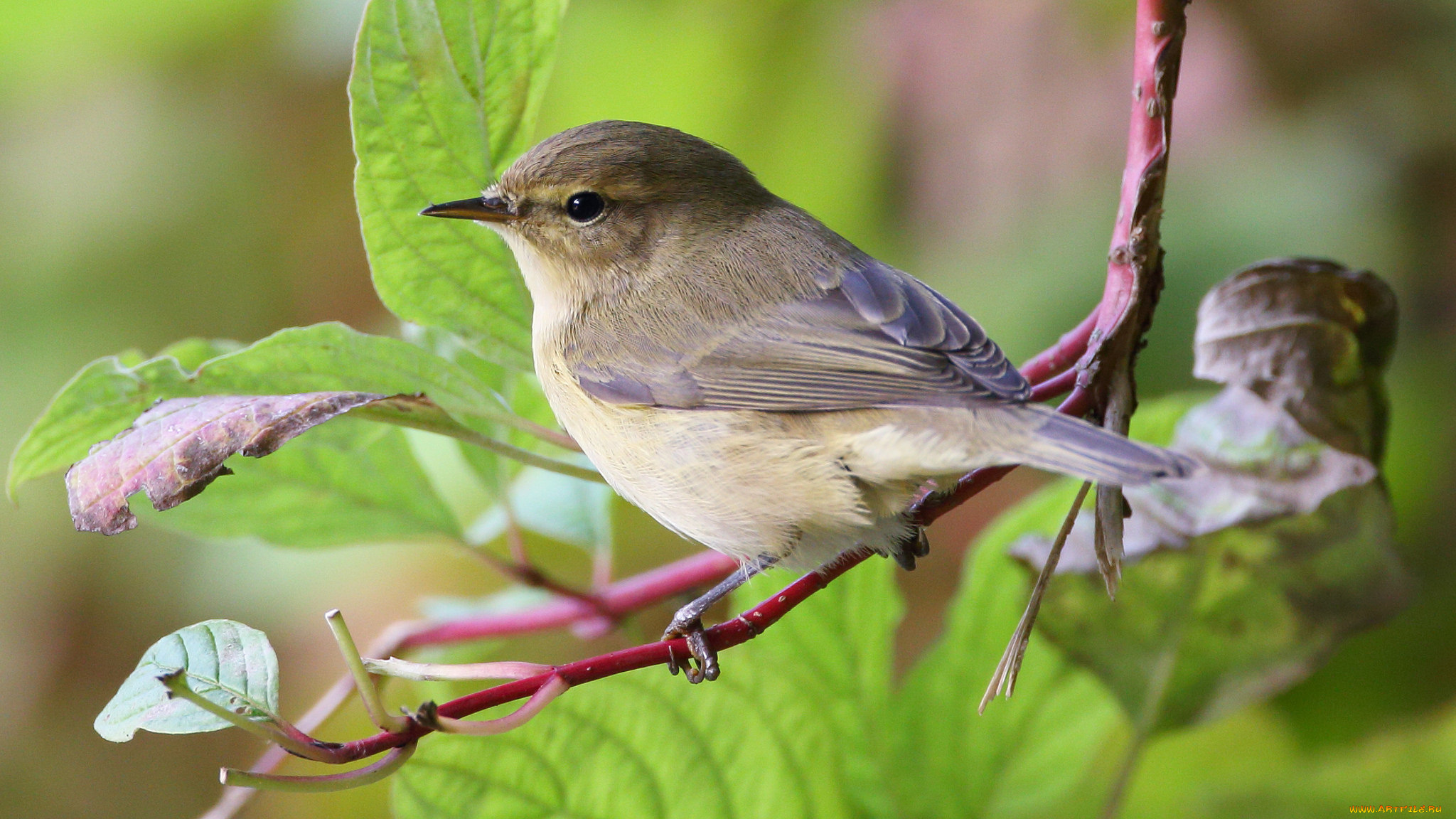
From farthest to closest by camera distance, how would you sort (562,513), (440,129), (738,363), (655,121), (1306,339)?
(655,121) < (562,513) < (738,363) < (1306,339) < (440,129)

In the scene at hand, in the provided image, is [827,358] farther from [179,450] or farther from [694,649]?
[179,450]

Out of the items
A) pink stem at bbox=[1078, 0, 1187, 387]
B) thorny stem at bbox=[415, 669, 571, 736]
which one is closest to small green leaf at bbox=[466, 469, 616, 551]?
thorny stem at bbox=[415, 669, 571, 736]

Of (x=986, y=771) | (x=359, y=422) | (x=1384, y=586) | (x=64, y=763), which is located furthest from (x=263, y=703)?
(x=64, y=763)

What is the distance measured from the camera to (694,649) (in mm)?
1269

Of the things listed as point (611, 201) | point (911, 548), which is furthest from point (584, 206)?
point (911, 548)

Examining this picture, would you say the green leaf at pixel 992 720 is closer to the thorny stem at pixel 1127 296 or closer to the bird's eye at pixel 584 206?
the thorny stem at pixel 1127 296

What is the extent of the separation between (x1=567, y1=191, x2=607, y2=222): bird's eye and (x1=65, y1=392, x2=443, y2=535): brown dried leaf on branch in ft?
2.44

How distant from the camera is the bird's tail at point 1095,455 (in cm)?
110

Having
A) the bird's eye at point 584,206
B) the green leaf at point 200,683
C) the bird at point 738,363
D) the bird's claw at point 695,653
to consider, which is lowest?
the green leaf at point 200,683

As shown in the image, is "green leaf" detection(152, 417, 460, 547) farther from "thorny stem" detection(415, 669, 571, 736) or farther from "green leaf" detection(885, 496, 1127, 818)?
"green leaf" detection(885, 496, 1127, 818)

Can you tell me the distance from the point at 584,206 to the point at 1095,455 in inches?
41.5

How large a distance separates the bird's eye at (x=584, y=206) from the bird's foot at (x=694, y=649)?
29.5 inches

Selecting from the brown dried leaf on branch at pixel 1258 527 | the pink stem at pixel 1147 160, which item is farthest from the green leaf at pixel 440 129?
the brown dried leaf on branch at pixel 1258 527

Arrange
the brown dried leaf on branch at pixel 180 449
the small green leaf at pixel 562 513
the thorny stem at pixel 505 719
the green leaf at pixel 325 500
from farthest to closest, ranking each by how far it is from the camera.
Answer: the small green leaf at pixel 562 513, the green leaf at pixel 325 500, the brown dried leaf on branch at pixel 180 449, the thorny stem at pixel 505 719
